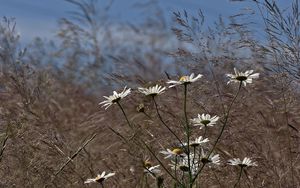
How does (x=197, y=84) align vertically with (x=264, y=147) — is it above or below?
above

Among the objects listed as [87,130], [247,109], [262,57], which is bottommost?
[87,130]

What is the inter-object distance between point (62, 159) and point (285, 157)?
76cm

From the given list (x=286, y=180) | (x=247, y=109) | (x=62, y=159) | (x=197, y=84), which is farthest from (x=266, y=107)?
(x=62, y=159)

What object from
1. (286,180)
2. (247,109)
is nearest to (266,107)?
(247,109)

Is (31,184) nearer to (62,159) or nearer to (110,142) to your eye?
(62,159)

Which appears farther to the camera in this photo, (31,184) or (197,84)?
(197,84)

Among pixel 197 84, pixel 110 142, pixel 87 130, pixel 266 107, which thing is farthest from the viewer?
pixel 87 130

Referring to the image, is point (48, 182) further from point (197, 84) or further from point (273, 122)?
point (273, 122)

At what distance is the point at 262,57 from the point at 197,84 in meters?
0.26

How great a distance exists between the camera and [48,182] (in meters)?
2.15

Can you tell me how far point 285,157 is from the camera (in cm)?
239

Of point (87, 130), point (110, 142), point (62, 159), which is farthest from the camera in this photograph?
point (87, 130)

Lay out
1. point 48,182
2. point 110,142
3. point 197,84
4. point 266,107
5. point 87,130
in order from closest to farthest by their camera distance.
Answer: point 48,182 → point 197,84 → point 266,107 → point 110,142 → point 87,130

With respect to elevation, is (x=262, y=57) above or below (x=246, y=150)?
above
